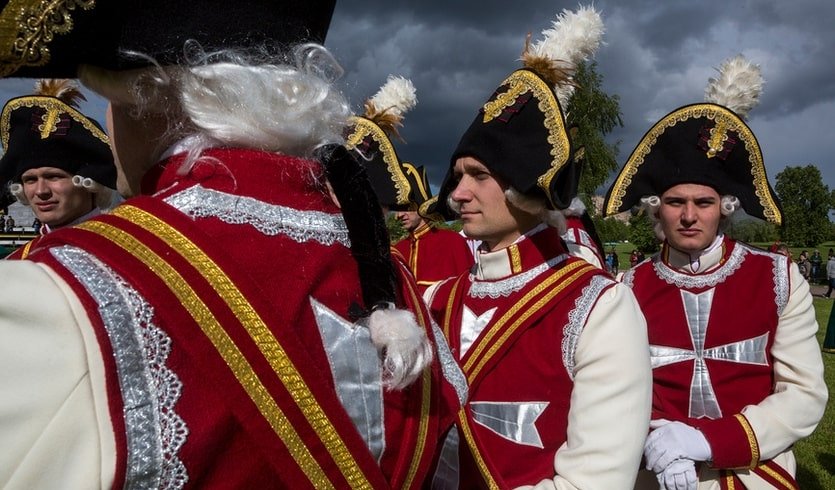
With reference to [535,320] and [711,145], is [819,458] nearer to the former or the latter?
[711,145]

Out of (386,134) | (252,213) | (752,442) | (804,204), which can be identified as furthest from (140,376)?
(804,204)

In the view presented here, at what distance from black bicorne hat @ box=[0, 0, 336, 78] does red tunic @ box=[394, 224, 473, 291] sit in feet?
16.7

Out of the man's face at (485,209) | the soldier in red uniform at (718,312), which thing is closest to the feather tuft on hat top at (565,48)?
the man's face at (485,209)

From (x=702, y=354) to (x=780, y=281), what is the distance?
1.67 feet

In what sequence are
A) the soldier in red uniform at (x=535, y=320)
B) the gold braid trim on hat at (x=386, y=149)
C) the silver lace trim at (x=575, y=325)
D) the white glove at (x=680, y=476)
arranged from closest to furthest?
the soldier in red uniform at (x=535, y=320) → the silver lace trim at (x=575, y=325) → the white glove at (x=680, y=476) → the gold braid trim on hat at (x=386, y=149)

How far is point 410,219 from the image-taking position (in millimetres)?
7117

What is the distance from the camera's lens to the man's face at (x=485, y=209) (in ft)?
8.55

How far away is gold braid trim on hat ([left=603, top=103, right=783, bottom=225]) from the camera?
3357mm

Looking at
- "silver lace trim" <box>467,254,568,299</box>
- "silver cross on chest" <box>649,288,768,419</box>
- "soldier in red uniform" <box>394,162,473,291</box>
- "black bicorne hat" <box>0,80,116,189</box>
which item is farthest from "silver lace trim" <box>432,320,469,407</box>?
"soldier in red uniform" <box>394,162,473,291</box>

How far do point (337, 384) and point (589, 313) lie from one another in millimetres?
1359

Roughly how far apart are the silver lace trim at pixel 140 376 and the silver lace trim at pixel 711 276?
298cm

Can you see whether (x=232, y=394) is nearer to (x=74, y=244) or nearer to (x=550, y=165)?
(x=74, y=244)

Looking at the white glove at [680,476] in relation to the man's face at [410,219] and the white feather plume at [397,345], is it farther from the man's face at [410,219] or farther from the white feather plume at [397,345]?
the man's face at [410,219]

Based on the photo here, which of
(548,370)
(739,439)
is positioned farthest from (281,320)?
(739,439)
